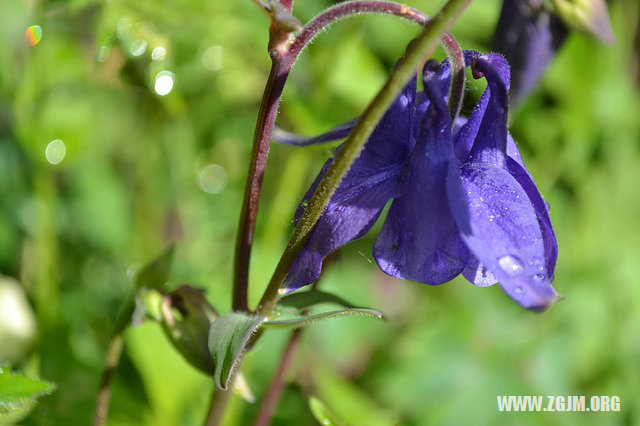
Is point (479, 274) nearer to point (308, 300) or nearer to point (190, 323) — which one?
point (308, 300)

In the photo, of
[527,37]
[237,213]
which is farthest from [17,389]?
[237,213]

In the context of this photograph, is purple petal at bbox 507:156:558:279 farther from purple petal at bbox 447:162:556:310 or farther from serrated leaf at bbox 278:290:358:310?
serrated leaf at bbox 278:290:358:310

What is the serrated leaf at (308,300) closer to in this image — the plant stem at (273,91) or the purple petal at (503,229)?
the plant stem at (273,91)

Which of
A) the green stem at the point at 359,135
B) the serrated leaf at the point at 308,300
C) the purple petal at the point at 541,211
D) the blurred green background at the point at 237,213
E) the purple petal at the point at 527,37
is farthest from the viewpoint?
the blurred green background at the point at 237,213

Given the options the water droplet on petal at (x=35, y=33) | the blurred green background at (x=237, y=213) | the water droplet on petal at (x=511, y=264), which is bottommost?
the blurred green background at (x=237, y=213)

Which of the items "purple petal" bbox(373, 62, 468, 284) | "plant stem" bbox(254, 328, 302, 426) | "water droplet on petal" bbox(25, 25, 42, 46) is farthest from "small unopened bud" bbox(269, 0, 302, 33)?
"water droplet on petal" bbox(25, 25, 42, 46)

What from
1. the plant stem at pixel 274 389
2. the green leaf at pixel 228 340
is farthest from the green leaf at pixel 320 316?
the plant stem at pixel 274 389

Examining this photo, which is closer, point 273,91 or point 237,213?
point 273,91
